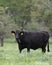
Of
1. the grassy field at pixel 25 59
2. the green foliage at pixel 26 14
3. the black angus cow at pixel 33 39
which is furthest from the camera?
the green foliage at pixel 26 14

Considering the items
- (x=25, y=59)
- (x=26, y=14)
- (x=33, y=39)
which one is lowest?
(x=26, y=14)

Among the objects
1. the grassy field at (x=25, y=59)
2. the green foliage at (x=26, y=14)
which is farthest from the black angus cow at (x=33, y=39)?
the green foliage at (x=26, y=14)

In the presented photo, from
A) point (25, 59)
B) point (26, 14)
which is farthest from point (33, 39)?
point (26, 14)

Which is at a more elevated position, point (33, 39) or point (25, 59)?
point (25, 59)

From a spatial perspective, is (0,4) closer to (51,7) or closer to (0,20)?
(0,20)

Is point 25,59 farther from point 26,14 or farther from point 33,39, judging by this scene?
point 26,14

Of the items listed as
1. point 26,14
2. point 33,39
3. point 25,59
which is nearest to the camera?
point 25,59

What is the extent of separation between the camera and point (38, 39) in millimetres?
17688

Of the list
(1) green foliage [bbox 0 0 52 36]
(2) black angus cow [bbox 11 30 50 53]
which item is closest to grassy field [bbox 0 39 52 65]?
(2) black angus cow [bbox 11 30 50 53]

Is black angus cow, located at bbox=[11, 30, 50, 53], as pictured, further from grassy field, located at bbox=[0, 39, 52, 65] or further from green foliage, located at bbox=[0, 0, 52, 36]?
green foliage, located at bbox=[0, 0, 52, 36]

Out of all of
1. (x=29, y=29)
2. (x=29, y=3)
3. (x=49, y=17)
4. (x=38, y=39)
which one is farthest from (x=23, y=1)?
(x=38, y=39)

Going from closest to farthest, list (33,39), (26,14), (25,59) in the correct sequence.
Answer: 1. (25,59)
2. (33,39)
3. (26,14)

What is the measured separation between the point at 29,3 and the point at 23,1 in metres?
1.42

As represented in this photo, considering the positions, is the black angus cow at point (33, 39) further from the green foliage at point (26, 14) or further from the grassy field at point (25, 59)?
the green foliage at point (26, 14)
